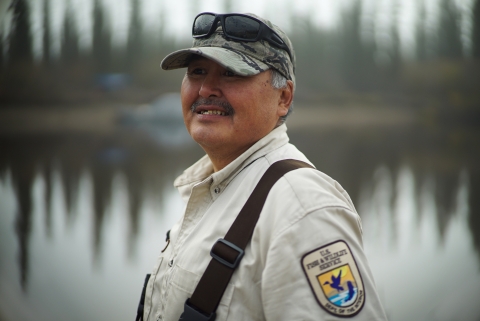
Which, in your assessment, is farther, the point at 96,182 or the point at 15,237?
the point at 96,182

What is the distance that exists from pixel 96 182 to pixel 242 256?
2769 mm

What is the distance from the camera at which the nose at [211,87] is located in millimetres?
701

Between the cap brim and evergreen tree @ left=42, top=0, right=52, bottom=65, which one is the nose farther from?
evergreen tree @ left=42, top=0, right=52, bottom=65

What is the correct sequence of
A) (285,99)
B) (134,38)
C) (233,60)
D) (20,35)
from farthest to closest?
1. (134,38)
2. (20,35)
3. (285,99)
4. (233,60)

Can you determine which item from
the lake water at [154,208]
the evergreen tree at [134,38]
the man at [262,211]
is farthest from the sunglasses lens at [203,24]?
the evergreen tree at [134,38]

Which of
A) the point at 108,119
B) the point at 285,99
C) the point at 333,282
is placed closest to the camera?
the point at 333,282

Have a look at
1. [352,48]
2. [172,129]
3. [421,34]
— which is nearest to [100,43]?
[172,129]

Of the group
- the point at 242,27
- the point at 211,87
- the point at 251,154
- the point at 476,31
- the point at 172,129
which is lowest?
the point at 172,129

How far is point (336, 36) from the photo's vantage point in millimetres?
2986

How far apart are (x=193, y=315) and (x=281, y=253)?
16cm

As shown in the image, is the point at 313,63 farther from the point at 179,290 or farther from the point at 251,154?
the point at 179,290

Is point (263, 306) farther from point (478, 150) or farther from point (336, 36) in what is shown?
point (478, 150)

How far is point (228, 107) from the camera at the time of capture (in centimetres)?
70

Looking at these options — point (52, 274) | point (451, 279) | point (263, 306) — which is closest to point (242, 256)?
point (263, 306)
